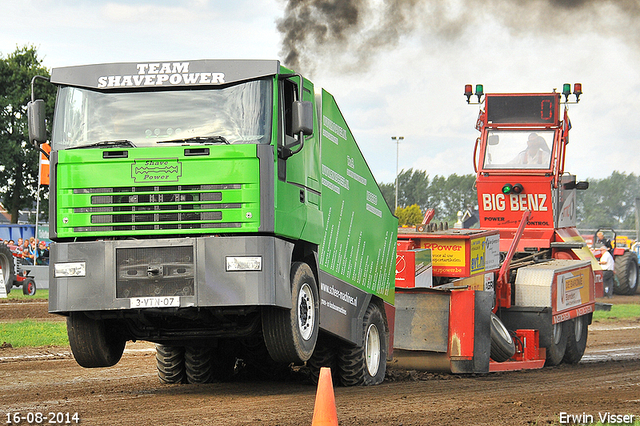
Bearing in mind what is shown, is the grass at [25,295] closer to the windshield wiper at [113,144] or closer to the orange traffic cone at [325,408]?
the windshield wiper at [113,144]

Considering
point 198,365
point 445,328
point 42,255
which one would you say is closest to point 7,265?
point 42,255

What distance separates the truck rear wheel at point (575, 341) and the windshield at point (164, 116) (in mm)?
7924

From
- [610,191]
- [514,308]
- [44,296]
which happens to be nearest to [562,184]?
[514,308]

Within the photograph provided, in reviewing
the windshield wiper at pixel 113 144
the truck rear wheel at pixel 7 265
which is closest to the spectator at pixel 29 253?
the truck rear wheel at pixel 7 265

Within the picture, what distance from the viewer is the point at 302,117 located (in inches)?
324

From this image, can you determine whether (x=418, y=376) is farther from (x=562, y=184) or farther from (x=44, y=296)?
(x=44, y=296)

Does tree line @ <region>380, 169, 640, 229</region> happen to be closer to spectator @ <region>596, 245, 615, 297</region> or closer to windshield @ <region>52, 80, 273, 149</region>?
spectator @ <region>596, 245, 615, 297</region>

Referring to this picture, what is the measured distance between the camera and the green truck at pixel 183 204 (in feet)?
26.0

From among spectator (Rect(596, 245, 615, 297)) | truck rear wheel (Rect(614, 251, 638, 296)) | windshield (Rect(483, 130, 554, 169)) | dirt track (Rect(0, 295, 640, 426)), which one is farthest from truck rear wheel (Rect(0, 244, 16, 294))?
truck rear wheel (Rect(614, 251, 638, 296))

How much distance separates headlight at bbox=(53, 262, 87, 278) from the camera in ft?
26.4

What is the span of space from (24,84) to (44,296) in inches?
969

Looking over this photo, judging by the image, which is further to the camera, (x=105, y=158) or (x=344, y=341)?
(x=344, y=341)

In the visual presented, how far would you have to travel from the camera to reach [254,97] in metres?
8.16

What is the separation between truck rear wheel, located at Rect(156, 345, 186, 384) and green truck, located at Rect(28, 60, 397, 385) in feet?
5.43
